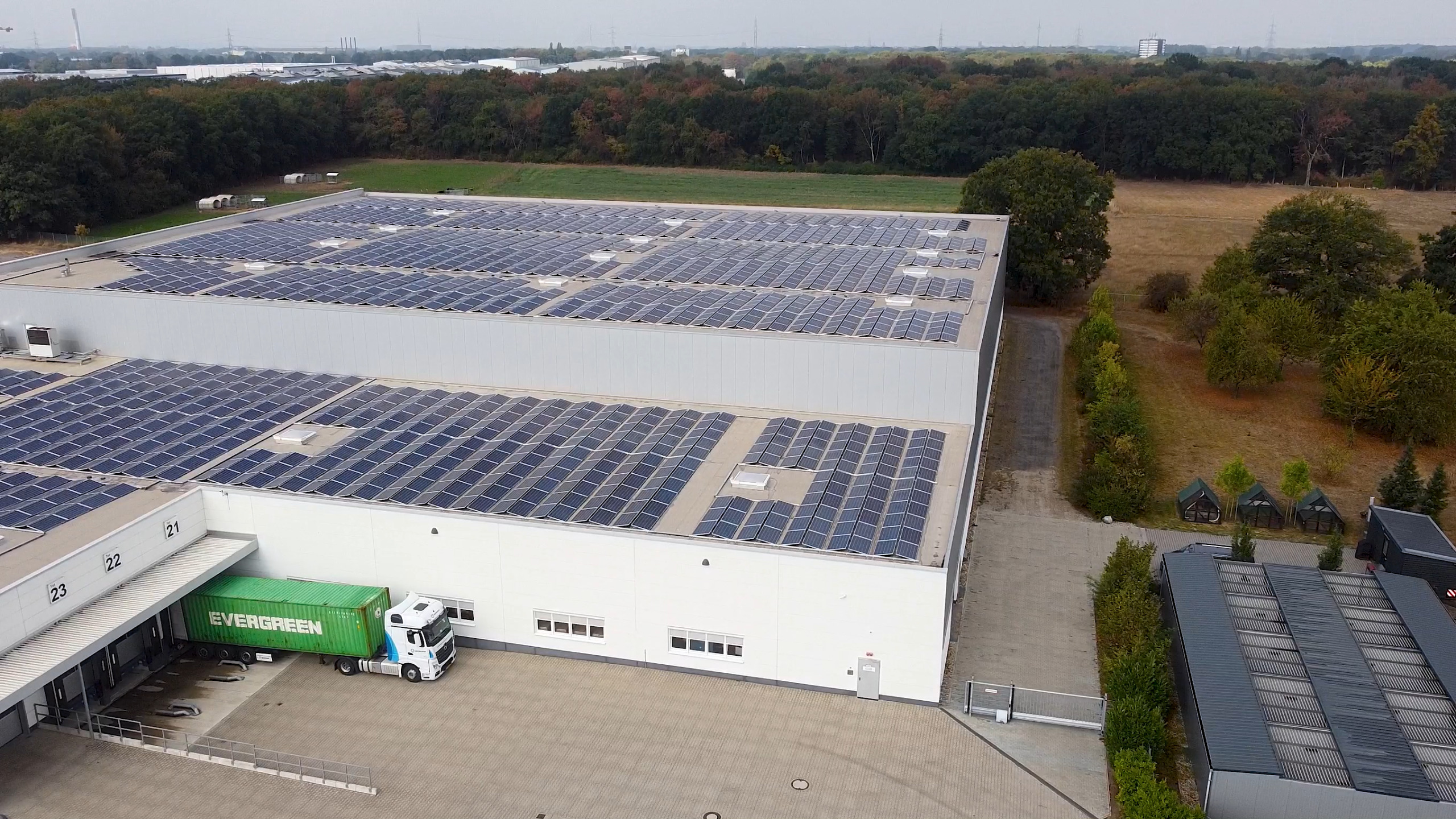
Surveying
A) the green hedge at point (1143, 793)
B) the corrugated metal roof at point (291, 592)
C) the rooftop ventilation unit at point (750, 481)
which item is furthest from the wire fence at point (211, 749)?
the green hedge at point (1143, 793)

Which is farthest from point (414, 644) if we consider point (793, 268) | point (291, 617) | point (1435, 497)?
point (1435, 497)

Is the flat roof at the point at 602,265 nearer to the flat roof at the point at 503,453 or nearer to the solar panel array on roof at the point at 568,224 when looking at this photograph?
the solar panel array on roof at the point at 568,224

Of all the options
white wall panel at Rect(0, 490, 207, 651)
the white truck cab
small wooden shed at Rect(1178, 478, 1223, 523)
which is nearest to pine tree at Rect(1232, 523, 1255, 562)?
small wooden shed at Rect(1178, 478, 1223, 523)

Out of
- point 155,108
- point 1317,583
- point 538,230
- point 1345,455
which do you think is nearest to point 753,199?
point 538,230

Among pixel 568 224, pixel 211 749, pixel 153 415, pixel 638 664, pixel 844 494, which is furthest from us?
pixel 568 224

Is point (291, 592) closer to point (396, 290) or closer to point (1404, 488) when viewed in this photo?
point (396, 290)

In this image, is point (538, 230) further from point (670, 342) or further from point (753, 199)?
point (753, 199)
